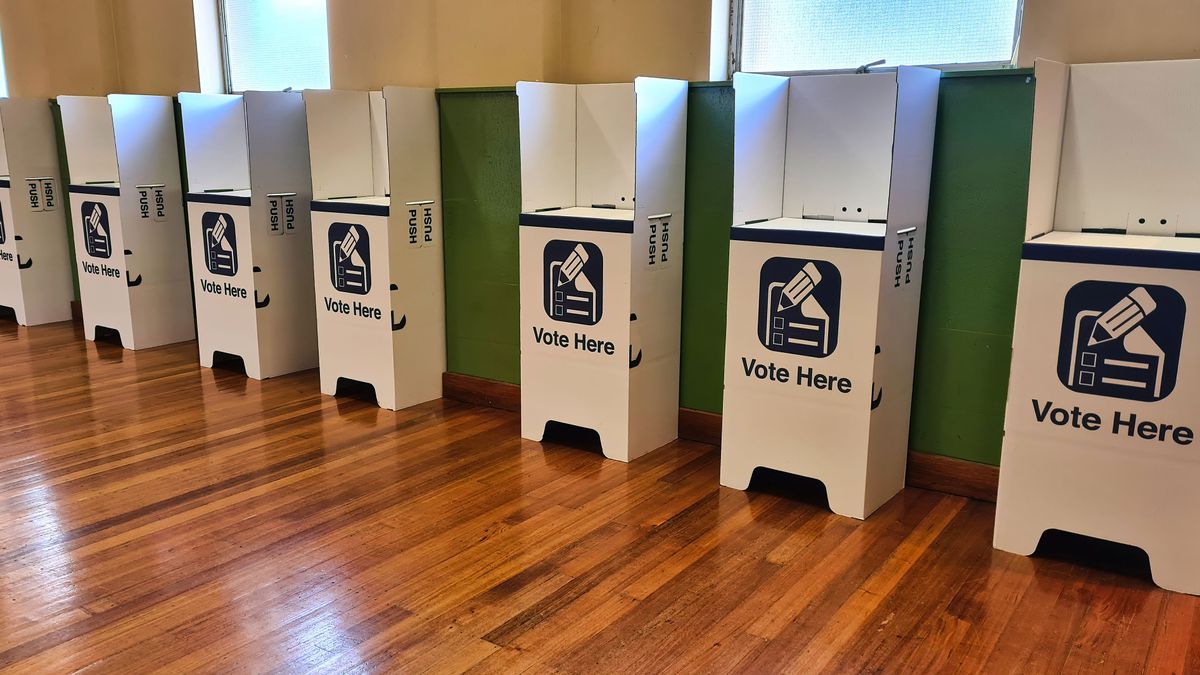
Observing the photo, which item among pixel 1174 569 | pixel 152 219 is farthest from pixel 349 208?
pixel 1174 569

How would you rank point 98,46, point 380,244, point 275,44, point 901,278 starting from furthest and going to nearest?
point 98,46 → point 275,44 → point 380,244 → point 901,278

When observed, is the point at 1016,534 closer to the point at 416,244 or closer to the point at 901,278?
the point at 901,278

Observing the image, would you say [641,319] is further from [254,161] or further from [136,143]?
[136,143]

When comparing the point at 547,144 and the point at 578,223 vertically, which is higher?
the point at 547,144

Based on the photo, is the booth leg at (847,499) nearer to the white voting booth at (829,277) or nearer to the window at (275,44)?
the white voting booth at (829,277)

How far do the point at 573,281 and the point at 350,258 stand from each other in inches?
45.9

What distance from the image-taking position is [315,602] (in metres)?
2.36

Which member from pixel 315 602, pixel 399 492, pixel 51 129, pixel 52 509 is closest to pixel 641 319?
pixel 399 492

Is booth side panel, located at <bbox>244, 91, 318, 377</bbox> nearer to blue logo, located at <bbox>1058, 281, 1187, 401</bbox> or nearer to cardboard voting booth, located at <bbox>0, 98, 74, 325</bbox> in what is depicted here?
cardboard voting booth, located at <bbox>0, 98, 74, 325</bbox>

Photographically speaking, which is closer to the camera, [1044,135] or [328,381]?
[1044,135]

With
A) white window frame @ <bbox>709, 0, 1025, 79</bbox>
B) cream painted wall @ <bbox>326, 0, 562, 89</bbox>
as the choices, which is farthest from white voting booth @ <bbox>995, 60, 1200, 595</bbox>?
cream painted wall @ <bbox>326, 0, 562, 89</bbox>

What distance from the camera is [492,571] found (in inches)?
100

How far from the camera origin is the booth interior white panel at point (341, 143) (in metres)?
4.19

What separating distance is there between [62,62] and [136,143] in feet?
5.83
